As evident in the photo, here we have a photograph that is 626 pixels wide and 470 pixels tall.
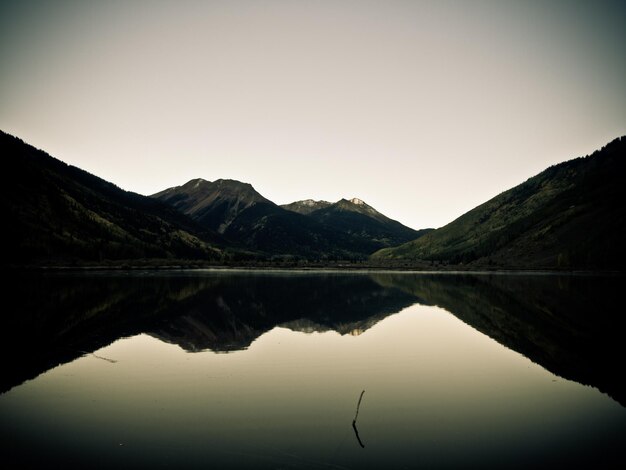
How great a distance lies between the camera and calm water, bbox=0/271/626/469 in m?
16.9

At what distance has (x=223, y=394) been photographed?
24.2 meters

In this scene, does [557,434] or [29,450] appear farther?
[557,434]

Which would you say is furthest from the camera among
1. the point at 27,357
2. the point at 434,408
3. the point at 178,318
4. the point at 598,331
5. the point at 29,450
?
the point at 178,318

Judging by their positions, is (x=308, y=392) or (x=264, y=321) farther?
(x=264, y=321)

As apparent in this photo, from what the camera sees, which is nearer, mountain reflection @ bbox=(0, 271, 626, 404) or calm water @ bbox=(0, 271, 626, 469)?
→ calm water @ bbox=(0, 271, 626, 469)

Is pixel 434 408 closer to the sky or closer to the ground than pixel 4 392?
closer to the ground

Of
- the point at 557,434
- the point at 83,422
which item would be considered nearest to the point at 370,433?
the point at 557,434

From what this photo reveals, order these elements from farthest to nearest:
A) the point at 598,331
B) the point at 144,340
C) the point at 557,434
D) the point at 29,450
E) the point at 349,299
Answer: the point at 349,299 → the point at 598,331 → the point at 144,340 → the point at 557,434 → the point at 29,450

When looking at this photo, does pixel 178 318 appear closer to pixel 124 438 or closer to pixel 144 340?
pixel 144 340

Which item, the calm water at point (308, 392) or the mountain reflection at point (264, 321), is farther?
the mountain reflection at point (264, 321)

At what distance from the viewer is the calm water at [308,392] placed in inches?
666

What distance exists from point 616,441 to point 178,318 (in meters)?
44.4

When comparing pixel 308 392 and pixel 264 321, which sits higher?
pixel 264 321

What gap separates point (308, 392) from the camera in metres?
24.8
